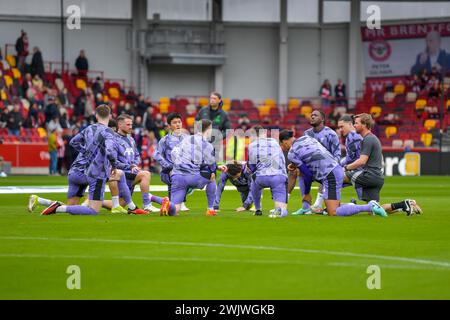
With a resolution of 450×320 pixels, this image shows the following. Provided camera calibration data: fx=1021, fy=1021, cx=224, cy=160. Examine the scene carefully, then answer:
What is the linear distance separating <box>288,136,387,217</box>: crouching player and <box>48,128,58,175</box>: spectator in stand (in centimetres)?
2200

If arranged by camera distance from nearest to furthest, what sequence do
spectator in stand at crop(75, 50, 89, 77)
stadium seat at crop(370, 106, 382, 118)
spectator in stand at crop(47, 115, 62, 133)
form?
1. spectator in stand at crop(47, 115, 62, 133)
2. spectator in stand at crop(75, 50, 89, 77)
3. stadium seat at crop(370, 106, 382, 118)

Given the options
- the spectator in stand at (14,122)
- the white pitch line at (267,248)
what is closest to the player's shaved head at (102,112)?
the white pitch line at (267,248)

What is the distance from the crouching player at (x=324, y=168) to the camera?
17281 mm

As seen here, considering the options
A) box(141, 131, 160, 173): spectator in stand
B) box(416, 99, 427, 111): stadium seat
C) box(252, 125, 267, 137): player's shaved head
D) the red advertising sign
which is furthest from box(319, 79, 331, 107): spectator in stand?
box(252, 125, 267, 137): player's shaved head

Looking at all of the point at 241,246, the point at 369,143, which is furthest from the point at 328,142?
the point at 241,246

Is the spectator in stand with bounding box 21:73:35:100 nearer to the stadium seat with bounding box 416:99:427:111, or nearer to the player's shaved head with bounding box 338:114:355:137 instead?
the stadium seat with bounding box 416:99:427:111

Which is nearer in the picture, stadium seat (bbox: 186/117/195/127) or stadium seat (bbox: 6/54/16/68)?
stadium seat (bbox: 6/54/16/68)

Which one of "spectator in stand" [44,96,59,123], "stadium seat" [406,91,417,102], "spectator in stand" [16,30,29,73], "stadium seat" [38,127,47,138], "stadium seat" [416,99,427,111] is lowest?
"stadium seat" [38,127,47,138]

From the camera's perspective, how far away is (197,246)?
1253cm

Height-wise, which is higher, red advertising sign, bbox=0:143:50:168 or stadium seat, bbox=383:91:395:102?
stadium seat, bbox=383:91:395:102

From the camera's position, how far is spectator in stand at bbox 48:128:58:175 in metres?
38.3

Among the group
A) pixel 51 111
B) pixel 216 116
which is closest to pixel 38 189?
pixel 216 116

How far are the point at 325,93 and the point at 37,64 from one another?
14.7m

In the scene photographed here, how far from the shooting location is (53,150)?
38.7 metres
